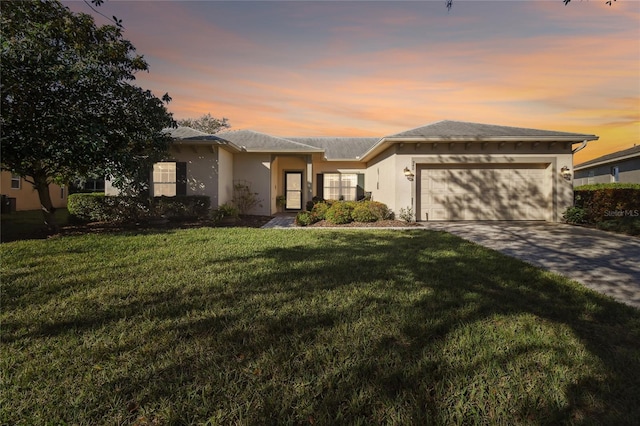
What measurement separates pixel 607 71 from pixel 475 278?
9.29 m

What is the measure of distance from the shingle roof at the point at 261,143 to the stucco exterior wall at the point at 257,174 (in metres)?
0.49

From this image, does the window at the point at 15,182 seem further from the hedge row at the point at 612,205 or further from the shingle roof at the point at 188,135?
the hedge row at the point at 612,205

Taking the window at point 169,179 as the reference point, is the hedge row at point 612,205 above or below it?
below

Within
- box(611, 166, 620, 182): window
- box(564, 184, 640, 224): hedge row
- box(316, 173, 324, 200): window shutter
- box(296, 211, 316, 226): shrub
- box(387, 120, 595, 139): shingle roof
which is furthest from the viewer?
box(611, 166, 620, 182): window

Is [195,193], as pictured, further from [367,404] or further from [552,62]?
[552,62]

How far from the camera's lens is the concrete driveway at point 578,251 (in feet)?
14.0

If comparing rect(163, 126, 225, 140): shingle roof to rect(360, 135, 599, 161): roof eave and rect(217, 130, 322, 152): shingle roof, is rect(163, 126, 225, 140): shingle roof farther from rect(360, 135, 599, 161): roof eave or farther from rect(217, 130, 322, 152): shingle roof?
rect(360, 135, 599, 161): roof eave

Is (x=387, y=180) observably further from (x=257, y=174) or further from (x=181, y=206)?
A: (x=181, y=206)

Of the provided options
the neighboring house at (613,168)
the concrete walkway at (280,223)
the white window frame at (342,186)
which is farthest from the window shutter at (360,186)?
the neighboring house at (613,168)

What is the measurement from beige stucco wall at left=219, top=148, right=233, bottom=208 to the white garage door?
795cm

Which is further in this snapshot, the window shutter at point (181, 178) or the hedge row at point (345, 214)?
the window shutter at point (181, 178)

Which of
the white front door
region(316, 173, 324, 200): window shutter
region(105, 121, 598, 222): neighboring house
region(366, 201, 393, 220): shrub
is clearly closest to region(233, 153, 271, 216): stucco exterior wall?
region(105, 121, 598, 222): neighboring house

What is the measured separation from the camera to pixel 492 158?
11227 millimetres

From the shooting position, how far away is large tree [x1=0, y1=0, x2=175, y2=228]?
265 inches
